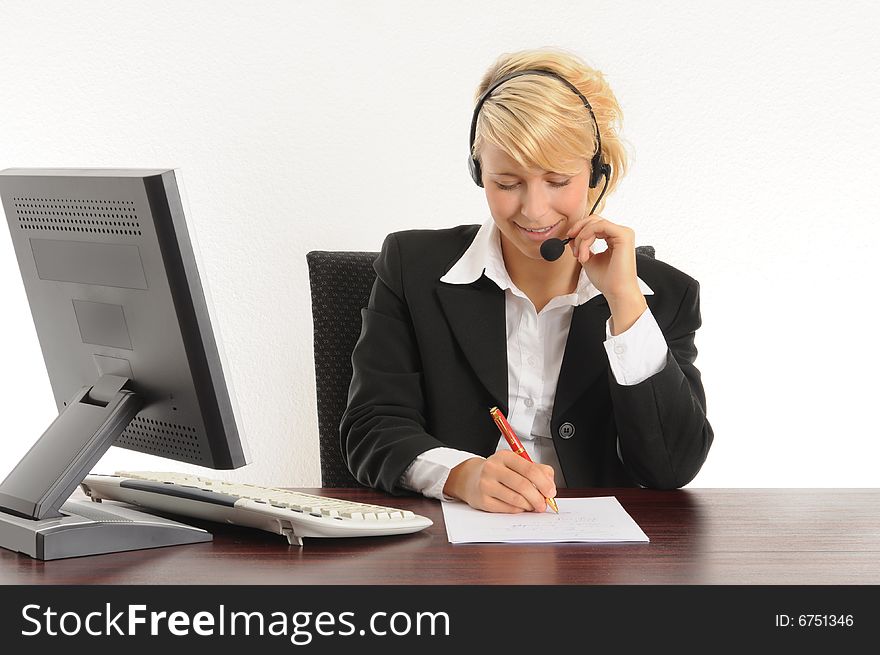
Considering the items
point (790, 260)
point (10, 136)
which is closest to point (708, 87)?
point (790, 260)

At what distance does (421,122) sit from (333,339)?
0.77 meters

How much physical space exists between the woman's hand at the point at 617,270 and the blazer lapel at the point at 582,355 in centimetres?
12

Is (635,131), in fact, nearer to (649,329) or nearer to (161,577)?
(649,329)

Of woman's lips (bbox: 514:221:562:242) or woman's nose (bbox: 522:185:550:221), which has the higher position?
woman's nose (bbox: 522:185:550:221)

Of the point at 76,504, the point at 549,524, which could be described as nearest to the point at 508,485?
the point at 549,524

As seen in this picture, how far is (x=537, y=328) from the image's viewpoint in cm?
146

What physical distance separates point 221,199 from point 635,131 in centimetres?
96

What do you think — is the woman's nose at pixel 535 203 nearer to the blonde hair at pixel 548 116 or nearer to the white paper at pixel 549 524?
the blonde hair at pixel 548 116

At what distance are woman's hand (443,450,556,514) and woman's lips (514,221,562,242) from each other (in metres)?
0.38

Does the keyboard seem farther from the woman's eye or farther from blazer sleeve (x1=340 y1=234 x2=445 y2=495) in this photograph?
the woman's eye

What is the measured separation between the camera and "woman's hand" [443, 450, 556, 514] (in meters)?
1.05

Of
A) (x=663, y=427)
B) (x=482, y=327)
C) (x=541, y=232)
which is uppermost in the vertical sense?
(x=541, y=232)

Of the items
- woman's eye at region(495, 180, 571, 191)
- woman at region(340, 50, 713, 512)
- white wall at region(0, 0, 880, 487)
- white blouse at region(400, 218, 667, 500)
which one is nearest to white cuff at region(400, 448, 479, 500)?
woman at region(340, 50, 713, 512)

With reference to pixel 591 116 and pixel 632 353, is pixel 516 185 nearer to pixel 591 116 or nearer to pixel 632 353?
pixel 591 116
